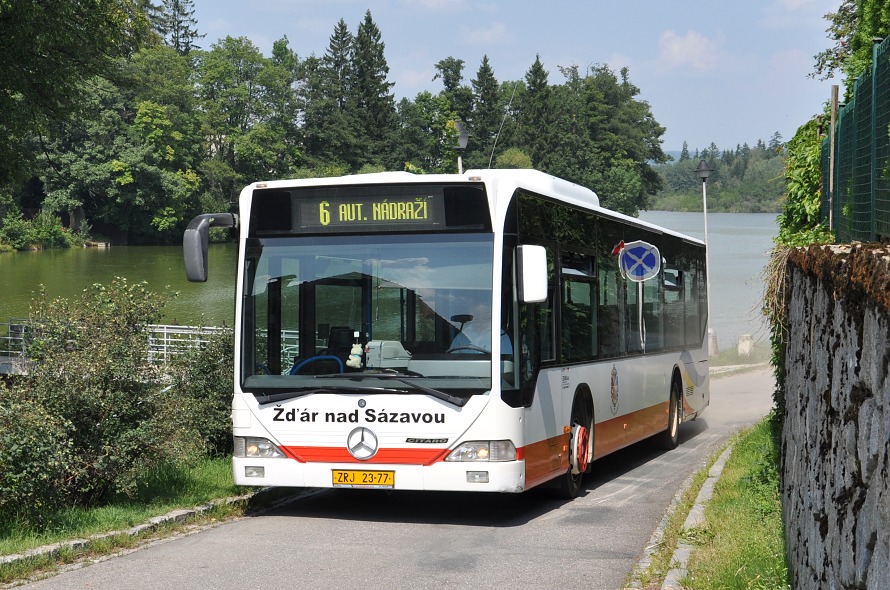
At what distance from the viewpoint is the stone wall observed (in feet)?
11.3

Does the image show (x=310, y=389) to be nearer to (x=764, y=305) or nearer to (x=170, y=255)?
(x=764, y=305)

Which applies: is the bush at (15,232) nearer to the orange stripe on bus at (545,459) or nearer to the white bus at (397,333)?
the white bus at (397,333)

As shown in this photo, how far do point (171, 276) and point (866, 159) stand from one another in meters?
76.4

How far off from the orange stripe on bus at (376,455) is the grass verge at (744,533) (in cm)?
238

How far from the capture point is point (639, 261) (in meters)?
15.7

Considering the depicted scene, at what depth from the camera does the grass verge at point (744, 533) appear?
24.4 feet

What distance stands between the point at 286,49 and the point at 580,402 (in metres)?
115

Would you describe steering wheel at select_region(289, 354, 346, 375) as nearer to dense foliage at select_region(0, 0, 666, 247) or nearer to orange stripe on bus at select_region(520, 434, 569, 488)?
orange stripe on bus at select_region(520, 434, 569, 488)

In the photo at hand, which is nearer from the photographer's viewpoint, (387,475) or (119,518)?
(119,518)

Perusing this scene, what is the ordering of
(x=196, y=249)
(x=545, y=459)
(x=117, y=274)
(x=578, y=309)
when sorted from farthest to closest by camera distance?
(x=117, y=274) < (x=578, y=309) < (x=545, y=459) < (x=196, y=249)

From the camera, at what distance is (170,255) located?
97.9 metres

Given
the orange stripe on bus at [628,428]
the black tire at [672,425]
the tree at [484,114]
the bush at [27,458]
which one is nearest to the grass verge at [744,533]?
the orange stripe on bus at [628,428]

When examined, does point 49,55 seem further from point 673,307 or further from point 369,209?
point 369,209

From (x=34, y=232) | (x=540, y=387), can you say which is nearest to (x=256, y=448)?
(x=540, y=387)
